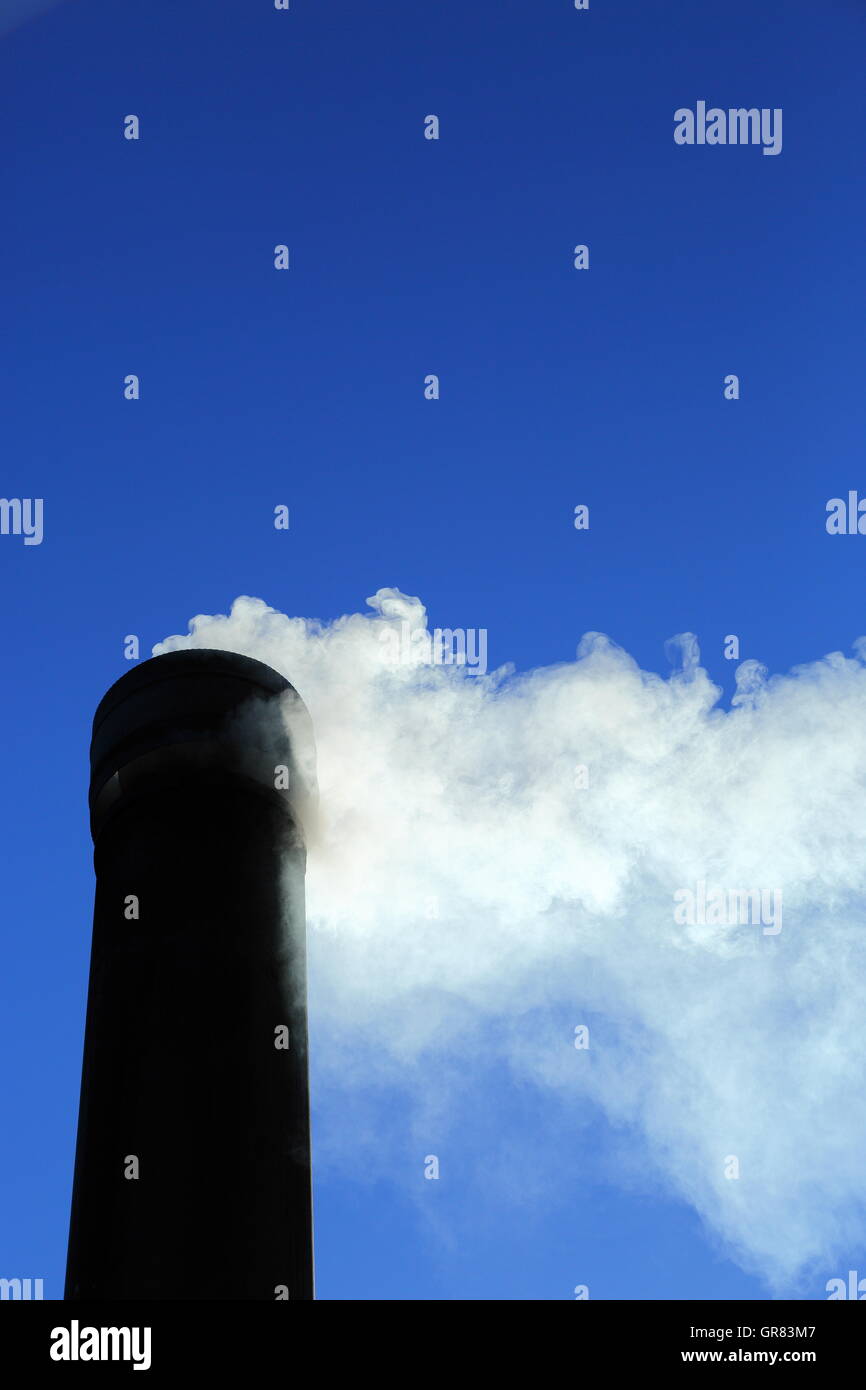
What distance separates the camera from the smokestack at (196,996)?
9148 mm

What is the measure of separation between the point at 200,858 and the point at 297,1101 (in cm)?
244

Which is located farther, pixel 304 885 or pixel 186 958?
pixel 304 885

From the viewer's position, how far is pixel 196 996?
10.1 metres

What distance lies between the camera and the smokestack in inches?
360

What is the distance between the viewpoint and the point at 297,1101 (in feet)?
33.6
